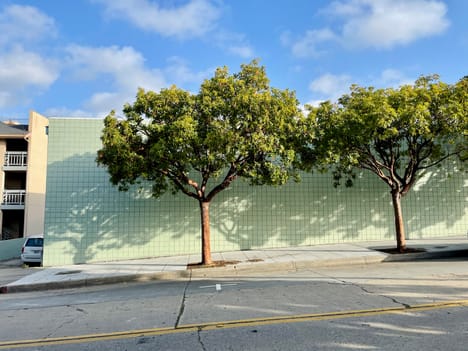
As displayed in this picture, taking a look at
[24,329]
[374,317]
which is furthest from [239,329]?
[24,329]

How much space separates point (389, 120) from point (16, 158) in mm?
25150

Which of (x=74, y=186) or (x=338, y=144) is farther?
(x=74, y=186)

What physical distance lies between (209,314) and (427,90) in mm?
9980

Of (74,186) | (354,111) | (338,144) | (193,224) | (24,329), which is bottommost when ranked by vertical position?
(24,329)

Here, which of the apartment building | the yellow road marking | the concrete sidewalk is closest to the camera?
the yellow road marking

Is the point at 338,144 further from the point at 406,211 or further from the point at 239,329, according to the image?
the point at 239,329

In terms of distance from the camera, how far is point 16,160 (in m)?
25.7

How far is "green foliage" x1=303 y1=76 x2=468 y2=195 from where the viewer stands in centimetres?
1095

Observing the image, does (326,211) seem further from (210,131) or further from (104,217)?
(104,217)

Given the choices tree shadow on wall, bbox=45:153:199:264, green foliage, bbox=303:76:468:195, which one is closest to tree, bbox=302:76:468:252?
green foliage, bbox=303:76:468:195

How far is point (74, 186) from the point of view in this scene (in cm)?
1475

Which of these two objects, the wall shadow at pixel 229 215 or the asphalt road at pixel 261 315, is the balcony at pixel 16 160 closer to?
the wall shadow at pixel 229 215

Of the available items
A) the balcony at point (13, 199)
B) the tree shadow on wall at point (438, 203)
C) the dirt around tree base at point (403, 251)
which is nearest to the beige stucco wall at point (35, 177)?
the balcony at point (13, 199)

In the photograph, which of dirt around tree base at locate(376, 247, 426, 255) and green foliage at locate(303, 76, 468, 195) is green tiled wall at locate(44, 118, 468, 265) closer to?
dirt around tree base at locate(376, 247, 426, 255)
